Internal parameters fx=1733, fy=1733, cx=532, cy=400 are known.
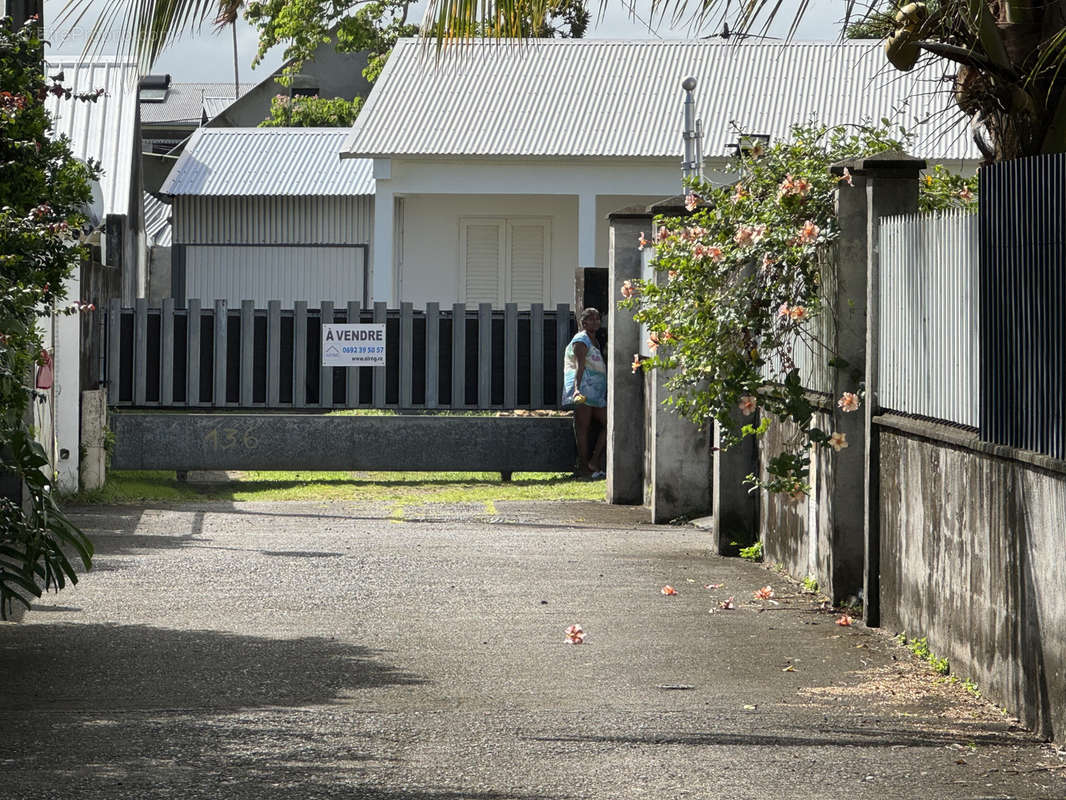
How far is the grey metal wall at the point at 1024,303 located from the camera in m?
6.05

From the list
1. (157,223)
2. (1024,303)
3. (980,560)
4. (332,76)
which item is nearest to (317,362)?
(980,560)

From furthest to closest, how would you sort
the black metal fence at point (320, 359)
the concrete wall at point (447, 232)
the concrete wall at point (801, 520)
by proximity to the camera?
1. the concrete wall at point (447, 232)
2. the black metal fence at point (320, 359)
3. the concrete wall at point (801, 520)

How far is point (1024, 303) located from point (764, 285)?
12.2 feet

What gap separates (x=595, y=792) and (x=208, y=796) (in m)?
1.19

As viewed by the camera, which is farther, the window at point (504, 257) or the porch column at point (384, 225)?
the window at point (504, 257)

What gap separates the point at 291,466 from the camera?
18.0 metres

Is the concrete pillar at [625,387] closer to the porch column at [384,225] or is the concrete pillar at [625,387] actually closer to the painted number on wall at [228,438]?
the painted number on wall at [228,438]

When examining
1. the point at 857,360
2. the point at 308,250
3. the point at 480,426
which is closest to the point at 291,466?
the point at 480,426

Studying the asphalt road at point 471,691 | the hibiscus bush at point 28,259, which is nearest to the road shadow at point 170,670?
the asphalt road at point 471,691

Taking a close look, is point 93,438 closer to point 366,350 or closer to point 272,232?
point 366,350

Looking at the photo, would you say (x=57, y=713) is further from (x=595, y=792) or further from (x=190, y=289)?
(x=190, y=289)

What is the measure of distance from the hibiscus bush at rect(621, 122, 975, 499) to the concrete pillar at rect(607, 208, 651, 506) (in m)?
4.75

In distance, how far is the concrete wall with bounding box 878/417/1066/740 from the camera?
19.8 ft

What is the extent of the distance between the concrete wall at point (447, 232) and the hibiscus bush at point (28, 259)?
2167 cm
